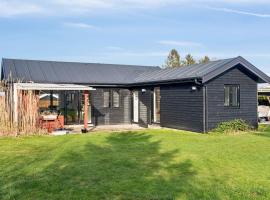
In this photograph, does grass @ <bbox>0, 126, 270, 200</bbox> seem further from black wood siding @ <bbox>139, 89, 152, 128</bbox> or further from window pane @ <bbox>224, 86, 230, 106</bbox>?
black wood siding @ <bbox>139, 89, 152, 128</bbox>

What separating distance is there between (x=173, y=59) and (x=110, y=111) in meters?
22.2

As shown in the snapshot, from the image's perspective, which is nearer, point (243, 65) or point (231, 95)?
point (243, 65)

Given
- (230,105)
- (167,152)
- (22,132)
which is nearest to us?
(167,152)

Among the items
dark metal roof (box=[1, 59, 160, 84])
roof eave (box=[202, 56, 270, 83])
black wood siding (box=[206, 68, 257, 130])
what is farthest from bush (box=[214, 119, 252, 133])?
dark metal roof (box=[1, 59, 160, 84])

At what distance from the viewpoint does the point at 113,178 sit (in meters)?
6.97

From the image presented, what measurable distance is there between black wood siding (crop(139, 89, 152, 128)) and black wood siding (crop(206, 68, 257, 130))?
4469 mm

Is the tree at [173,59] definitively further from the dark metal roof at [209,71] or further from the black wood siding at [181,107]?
the black wood siding at [181,107]

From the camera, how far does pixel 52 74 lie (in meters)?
19.8

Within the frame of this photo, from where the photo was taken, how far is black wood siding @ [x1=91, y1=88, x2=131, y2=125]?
20094 mm

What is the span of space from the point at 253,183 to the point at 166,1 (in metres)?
11.8

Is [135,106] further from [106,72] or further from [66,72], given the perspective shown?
[66,72]

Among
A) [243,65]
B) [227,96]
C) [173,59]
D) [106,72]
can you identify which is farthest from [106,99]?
[173,59]

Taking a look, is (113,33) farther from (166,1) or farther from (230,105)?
(230,105)

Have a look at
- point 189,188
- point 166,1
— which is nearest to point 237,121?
point 166,1
